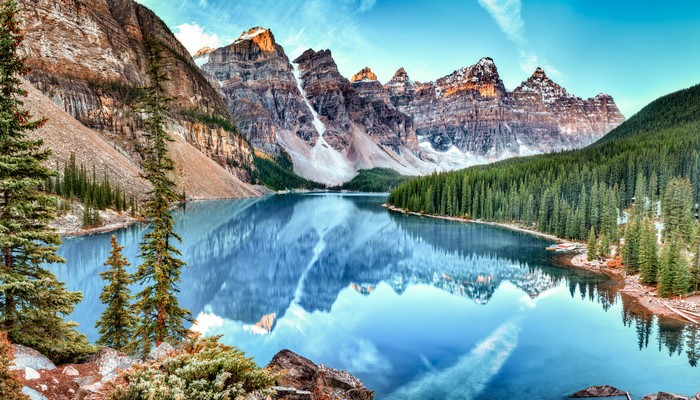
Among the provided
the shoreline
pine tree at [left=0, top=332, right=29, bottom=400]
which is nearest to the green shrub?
pine tree at [left=0, top=332, right=29, bottom=400]

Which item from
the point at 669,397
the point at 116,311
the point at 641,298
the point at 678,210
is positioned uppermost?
the point at 678,210

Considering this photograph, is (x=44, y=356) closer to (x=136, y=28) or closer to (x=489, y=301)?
(x=489, y=301)

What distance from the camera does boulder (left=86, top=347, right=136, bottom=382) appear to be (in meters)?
10.1

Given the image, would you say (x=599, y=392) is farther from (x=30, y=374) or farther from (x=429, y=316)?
(x=30, y=374)

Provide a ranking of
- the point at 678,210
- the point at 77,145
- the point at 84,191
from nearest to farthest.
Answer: the point at 678,210 < the point at 84,191 < the point at 77,145

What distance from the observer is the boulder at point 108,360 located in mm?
10120

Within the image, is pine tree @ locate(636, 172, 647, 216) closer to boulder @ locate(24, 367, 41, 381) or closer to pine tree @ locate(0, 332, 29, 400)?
boulder @ locate(24, 367, 41, 381)

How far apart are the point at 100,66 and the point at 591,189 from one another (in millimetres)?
141844

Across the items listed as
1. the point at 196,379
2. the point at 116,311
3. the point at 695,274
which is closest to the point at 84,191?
the point at 116,311

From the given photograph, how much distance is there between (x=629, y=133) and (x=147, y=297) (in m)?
151

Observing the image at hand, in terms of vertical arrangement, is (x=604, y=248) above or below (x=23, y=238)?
below

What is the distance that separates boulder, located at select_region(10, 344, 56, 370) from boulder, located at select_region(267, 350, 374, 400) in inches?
208

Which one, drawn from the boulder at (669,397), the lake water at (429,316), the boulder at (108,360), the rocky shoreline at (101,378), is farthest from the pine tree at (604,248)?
the boulder at (108,360)

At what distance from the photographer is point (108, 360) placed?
34.1 feet
